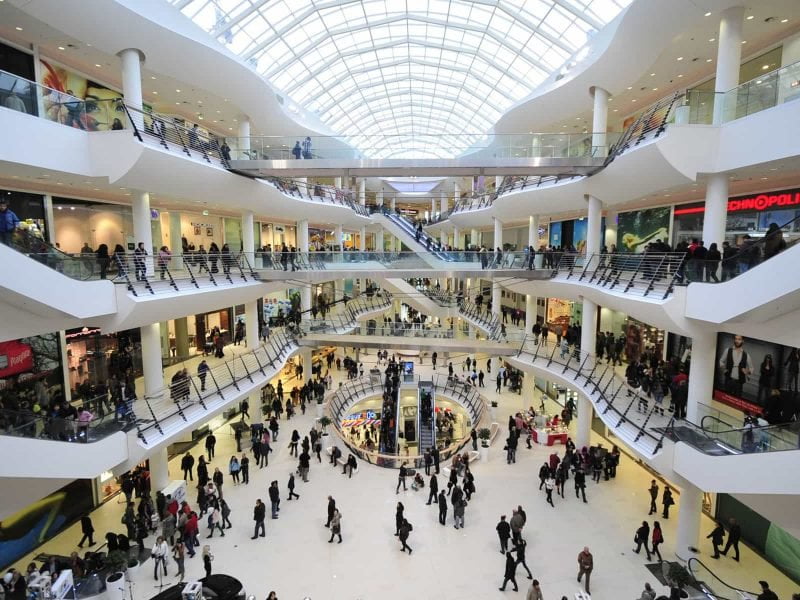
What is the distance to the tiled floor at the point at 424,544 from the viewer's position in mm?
10766

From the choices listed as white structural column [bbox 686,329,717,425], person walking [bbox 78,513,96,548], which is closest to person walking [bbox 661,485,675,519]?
white structural column [bbox 686,329,717,425]

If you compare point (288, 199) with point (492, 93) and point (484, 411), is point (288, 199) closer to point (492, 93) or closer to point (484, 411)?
point (484, 411)

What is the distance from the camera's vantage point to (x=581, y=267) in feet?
57.2

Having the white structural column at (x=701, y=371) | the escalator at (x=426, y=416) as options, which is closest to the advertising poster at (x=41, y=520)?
the escalator at (x=426, y=416)

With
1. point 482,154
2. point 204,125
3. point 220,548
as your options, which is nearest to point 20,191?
point 204,125

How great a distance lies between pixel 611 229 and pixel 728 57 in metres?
12.8

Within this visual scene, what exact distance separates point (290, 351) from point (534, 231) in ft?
46.5

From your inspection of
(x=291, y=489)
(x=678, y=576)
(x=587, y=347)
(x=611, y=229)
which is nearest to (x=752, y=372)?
(x=587, y=347)

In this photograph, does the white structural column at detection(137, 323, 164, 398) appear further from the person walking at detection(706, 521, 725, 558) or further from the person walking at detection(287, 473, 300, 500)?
the person walking at detection(706, 521, 725, 558)

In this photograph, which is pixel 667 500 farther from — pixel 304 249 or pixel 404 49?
pixel 404 49

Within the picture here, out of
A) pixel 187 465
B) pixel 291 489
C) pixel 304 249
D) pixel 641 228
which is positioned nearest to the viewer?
pixel 291 489

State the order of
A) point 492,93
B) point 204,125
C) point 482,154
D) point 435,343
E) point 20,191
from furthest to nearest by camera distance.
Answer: point 492,93, point 435,343, point 204,125, point 482,154, point 20,191

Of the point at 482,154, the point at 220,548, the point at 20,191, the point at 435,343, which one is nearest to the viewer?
the point at 220,548

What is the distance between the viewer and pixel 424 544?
12438 millimetres
